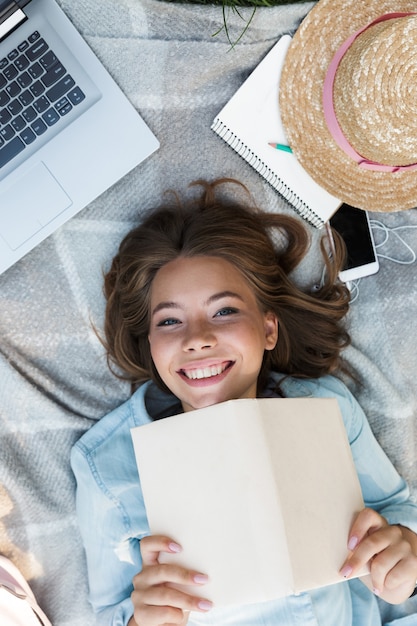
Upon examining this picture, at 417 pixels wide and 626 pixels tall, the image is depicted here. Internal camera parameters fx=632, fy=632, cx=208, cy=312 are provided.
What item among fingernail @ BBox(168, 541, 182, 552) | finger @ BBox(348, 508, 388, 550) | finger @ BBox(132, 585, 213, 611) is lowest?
finger @ BBox(348, 508, 388, 550)

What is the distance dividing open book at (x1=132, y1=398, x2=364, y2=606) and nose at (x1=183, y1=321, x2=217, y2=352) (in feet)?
0.47

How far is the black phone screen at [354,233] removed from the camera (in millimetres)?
1328

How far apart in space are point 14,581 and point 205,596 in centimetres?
50

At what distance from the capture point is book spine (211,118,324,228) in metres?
1.26

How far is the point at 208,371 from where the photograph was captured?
1108 mm

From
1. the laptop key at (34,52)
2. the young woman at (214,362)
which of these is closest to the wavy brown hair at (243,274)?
the young woman at (214,362)

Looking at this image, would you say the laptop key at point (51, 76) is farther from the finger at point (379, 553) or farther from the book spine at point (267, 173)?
the finger at point (379, 553)

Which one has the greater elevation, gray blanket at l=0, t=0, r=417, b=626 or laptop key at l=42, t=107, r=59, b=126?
laptop key at l=42, t=107, r=59, b=126

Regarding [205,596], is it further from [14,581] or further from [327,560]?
[14,581]

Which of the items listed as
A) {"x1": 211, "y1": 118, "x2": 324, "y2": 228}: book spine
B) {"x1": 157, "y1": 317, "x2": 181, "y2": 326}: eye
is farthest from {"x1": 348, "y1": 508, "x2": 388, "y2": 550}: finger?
{"x1": 211, "y1": 118, "x2": 324, "y2": 228}: book spine

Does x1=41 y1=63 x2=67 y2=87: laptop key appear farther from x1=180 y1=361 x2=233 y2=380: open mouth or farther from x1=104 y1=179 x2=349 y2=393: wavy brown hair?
x1=180 y1=361 x2=233 y2=380: open mouth

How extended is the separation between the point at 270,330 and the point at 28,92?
2.02ft

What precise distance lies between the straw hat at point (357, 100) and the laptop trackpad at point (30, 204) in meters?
0.46

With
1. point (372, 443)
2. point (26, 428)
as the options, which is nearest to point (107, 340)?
point (26, 428)
